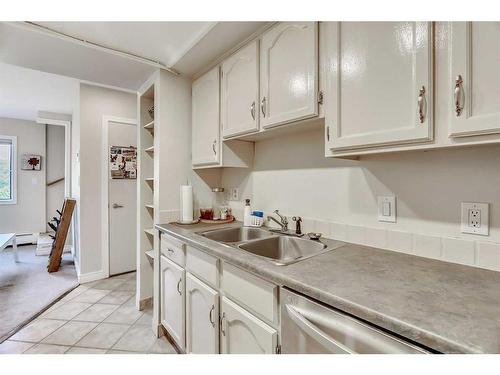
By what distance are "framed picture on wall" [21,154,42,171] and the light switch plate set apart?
5770mm

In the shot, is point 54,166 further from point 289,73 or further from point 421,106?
point 421,106

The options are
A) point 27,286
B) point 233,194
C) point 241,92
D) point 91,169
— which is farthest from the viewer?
point 91,169

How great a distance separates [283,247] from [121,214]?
2457 millimetres

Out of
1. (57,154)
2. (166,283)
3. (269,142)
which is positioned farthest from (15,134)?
(269,142)

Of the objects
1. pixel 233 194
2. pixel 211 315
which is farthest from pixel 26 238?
pixel 211 315

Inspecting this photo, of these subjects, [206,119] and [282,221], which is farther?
[206,119]

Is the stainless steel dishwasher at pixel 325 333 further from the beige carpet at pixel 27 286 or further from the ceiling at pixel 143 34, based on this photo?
the beige carpet at pixel 27 286

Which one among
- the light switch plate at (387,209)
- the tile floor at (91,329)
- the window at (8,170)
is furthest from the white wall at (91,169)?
the light switch plate at (387,209)

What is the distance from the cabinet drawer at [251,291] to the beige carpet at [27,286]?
2.02 meters

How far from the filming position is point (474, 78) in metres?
0.79

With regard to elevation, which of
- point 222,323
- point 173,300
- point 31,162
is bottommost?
point 173,300

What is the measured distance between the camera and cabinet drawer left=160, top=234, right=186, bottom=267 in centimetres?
164

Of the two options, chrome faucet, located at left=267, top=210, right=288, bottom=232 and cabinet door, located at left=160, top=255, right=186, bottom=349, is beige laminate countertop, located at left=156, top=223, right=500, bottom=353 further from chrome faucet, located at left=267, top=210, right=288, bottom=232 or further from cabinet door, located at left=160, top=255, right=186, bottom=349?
cabinet door, located at left=160, top=255, right=186, bottom=349
